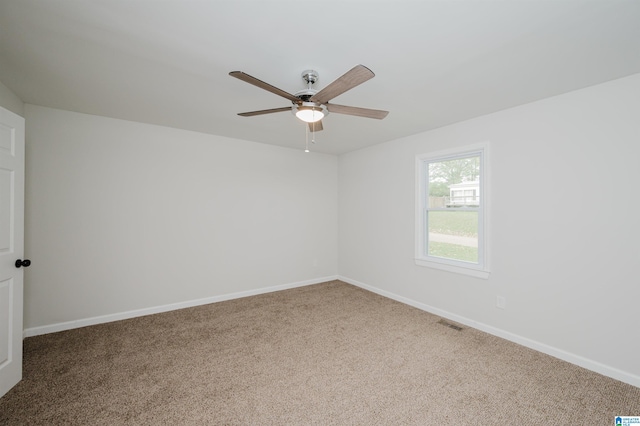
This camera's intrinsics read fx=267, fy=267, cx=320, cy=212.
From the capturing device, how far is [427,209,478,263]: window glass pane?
11.1ft

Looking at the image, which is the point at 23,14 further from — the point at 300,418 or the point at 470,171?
the point at 470,171

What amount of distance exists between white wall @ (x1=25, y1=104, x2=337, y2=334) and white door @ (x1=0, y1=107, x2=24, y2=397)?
→ 1002mm

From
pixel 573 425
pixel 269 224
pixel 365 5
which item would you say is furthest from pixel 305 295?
pixel 365 5

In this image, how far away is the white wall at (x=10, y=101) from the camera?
2453mm

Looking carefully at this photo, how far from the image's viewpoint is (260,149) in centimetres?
448

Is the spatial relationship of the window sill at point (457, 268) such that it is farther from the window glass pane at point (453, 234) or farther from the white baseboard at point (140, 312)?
the white baseboard at point (140, 312)

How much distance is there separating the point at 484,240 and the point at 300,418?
8.79ft

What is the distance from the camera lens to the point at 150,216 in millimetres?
3602

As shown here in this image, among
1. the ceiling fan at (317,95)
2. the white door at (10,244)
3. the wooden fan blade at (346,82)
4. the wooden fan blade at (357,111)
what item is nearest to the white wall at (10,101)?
the white door at (10,244)

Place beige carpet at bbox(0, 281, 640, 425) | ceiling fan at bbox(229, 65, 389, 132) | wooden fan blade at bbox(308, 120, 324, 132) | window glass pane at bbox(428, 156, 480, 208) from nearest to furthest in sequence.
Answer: ceiling fan at bbox(229, 65, 389, 132), beige carpet at bbox(0, 281, 640, 425), wooden fan blade at bbox(308, 120, 324, 132), window glass pane at bbox(428, 156, 480, 208)

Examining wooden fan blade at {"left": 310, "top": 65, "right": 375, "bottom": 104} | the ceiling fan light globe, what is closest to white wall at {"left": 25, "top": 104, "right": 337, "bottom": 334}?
the ceiling fan light globe

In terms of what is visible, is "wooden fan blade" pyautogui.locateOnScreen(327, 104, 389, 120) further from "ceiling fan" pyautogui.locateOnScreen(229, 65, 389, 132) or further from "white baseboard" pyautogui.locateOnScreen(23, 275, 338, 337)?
"white baseboard" pyautogui.locateOnScreen(23, 275, 338, 337)

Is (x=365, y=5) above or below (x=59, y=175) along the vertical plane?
above

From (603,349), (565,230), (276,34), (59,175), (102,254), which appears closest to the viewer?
(276,34)
